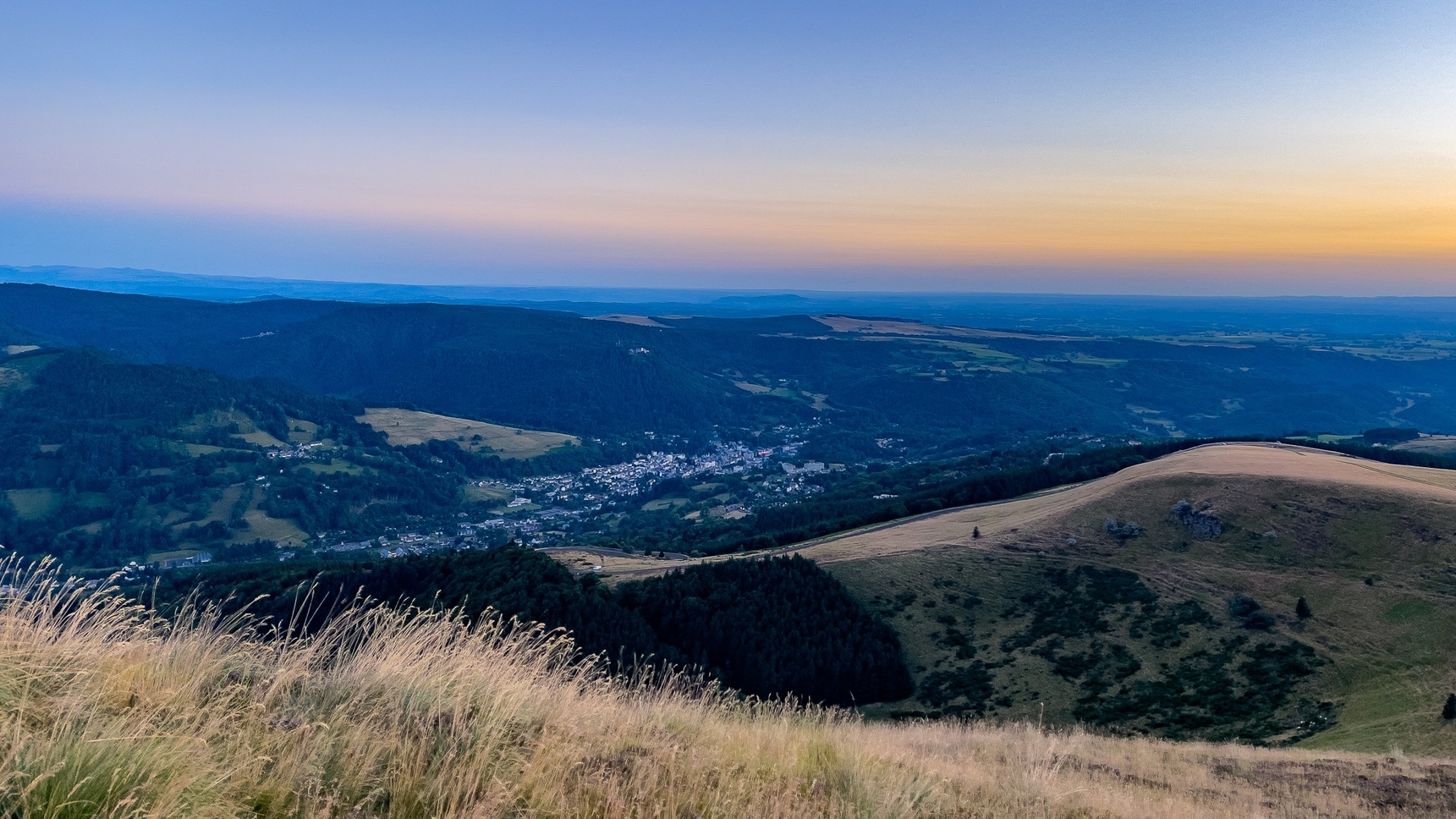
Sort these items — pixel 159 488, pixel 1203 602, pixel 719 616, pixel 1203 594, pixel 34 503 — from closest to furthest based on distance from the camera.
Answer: pixel 1203 602 → pixel 1203 594 → pixel 719 616 → pixel 34 503 → pixel 159 488

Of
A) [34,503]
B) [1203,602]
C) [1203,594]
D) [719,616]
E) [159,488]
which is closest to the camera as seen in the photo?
[1203,602]

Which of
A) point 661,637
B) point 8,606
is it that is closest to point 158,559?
point 661,637

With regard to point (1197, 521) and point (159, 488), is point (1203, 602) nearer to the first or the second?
point (1197, 521)

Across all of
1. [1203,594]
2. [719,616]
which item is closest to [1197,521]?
[1203,594]

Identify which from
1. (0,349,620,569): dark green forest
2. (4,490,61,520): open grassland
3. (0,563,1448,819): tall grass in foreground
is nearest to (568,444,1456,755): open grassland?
(0,563,1448,819): tall grass in foreground

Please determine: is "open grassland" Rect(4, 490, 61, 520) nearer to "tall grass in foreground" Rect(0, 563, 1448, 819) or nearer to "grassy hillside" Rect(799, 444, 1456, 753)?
"grassy hillside" Rect(799, 444, 1456, 753)

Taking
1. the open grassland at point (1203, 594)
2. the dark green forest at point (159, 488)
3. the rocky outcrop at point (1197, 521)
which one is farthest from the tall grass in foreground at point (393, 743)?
the dark green forest at point (159, 488)

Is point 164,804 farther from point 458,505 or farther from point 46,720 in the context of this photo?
point 458,505
